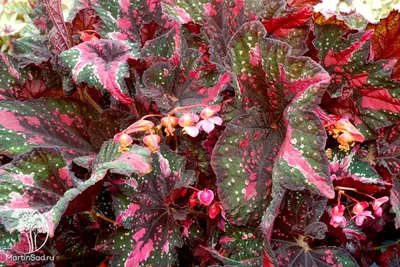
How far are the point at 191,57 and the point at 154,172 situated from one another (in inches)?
8.6

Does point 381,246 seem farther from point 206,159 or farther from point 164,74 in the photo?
point 164,74

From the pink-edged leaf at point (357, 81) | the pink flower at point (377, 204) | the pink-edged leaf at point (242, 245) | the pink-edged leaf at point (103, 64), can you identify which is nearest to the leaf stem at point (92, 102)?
the pink-edged leaf at point (103, 64)

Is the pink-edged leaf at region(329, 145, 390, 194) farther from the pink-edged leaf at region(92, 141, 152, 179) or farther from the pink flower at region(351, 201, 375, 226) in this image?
the pink-edged leaf at region(92, 141, 152, 179)

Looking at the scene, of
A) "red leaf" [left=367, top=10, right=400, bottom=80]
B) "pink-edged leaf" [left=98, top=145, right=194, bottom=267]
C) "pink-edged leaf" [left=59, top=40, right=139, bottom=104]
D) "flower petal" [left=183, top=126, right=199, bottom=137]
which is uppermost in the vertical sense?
"pink-edged leaf" [left=59, top=40, right=139, bottom=104]

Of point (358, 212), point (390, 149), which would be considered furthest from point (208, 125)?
point (390, 149)

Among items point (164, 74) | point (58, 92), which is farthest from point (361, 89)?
point (58, 92)

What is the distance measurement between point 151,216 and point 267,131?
259 mm

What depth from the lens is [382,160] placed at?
100 cm

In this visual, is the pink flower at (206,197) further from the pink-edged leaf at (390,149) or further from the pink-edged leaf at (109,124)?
the pink-edged leaf at (390,149)

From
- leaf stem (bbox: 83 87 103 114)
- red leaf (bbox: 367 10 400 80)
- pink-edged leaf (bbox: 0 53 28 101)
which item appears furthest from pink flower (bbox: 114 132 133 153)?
red leaf (bbox: 367 10 400 80)

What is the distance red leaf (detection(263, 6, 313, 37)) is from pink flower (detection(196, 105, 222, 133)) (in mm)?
227

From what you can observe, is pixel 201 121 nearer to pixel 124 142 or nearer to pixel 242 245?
pixel 124 142

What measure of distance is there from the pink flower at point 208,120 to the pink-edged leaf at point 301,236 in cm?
22

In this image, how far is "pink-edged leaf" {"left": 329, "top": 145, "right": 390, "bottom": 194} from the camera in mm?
914
